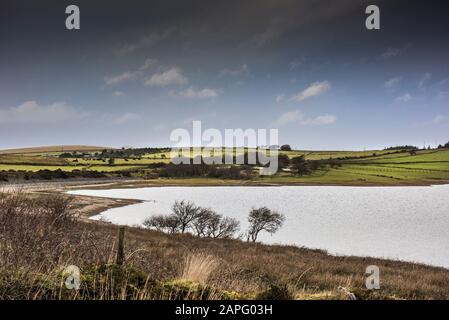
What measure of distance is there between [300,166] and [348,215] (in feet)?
218

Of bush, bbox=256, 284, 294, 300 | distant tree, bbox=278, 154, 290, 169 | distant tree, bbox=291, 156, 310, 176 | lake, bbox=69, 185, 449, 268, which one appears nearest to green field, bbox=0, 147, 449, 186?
distant tree, bbox=291, 156, 310, 176

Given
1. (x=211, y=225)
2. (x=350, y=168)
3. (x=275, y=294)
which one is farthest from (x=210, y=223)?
(x=350, y=168)

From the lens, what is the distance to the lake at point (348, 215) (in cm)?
3903

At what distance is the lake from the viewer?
39031 mm

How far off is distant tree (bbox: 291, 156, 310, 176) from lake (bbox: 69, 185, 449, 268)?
68.6 feet

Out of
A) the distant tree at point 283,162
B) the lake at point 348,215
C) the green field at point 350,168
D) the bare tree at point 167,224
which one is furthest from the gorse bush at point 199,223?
the distant tree at point 283,162

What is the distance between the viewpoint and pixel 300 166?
415 ft

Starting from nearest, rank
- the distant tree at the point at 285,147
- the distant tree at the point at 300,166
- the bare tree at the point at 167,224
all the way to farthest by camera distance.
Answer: the bare tree at the point at 167,224 → the distant tree at the point at 300,166 → the distant tree at the point at 285,147

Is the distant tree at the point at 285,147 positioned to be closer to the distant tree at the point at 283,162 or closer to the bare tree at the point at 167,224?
the distant tree at the point at 283,162

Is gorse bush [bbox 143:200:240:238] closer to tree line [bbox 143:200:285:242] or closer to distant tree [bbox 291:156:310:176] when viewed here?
tree line [bbox 143:200:285:242]

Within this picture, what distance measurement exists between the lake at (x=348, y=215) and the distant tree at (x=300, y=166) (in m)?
20.9
